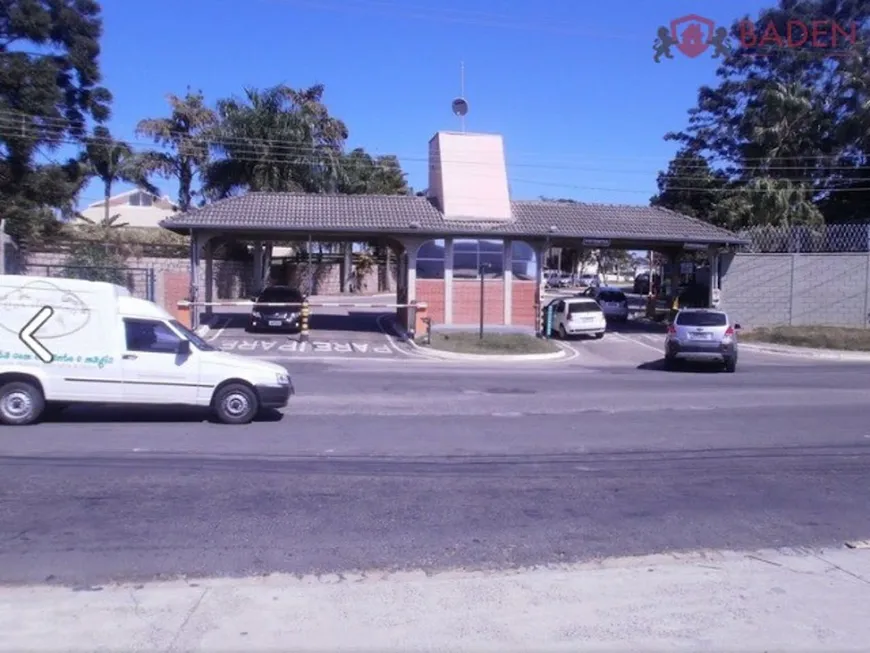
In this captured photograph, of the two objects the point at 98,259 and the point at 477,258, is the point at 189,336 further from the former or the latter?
the point at 98,259

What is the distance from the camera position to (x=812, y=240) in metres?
34.8

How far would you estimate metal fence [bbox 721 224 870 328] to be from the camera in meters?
34.1

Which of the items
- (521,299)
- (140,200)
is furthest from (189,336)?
(140,200)

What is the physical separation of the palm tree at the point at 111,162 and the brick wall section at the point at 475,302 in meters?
21.1

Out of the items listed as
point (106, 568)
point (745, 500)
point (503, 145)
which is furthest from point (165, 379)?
point (503, 145)

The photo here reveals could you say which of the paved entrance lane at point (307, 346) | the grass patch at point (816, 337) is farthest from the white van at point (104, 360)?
the grass patch at point (816, 337)

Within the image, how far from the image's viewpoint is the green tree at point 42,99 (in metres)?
38.4

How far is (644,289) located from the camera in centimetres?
6862

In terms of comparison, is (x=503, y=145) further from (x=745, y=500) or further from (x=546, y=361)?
(x=745, y=500)

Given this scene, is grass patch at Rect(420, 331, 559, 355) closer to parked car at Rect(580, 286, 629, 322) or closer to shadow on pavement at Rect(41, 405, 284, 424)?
parked car at Rect(580, 286, 629, 322)

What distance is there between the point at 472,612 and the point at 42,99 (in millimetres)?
39065

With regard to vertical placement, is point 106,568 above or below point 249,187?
below

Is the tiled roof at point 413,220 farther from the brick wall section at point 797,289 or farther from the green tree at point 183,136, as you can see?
the green tree at point 183,136

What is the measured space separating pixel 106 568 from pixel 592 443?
695 centimetres
